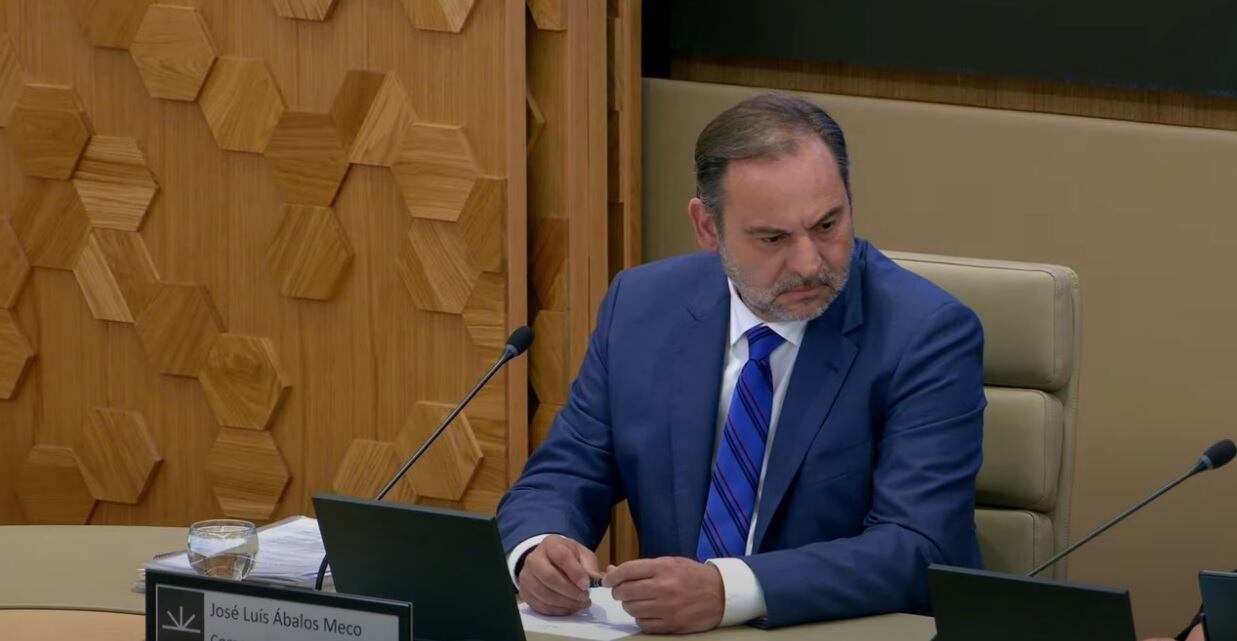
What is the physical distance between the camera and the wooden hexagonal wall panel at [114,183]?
3875 mm

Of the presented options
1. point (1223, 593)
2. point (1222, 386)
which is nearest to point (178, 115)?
point (1222, 386)

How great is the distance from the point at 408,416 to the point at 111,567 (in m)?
1.41

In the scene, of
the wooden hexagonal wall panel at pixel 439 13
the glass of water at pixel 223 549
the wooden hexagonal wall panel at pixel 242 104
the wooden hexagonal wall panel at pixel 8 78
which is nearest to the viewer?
the glass of water at pixel 223 549

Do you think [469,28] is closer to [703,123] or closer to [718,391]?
[703,123]

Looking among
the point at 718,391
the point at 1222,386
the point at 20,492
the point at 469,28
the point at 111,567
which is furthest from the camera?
the point at 20,492

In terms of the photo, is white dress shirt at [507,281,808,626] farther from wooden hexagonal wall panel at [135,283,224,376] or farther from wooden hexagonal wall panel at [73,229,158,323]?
wooden hexagonal wall panel at [73,229,158,323]

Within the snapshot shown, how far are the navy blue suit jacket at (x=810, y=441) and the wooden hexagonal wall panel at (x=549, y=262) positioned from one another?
3.25ft

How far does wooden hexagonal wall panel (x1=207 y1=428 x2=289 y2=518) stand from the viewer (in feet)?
12.7

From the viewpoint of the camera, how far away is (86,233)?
3.95m

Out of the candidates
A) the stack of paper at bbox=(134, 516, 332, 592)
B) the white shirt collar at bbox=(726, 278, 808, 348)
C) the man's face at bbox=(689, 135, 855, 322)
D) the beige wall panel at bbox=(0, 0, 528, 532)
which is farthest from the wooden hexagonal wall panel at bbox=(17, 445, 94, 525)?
the man's face at bbox=(689, 135, 855, 322)

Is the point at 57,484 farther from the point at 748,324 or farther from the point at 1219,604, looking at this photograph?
the point at 1219,604

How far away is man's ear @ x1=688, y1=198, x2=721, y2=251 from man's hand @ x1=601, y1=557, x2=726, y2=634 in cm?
60

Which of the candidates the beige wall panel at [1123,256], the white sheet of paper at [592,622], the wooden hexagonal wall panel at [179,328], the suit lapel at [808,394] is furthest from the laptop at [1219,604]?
the wooden hexagonal wall panel at [179,328]

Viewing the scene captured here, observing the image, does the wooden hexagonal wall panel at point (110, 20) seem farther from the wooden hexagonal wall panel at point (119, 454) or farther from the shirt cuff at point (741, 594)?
the shirt cuff at point (741, 594)
